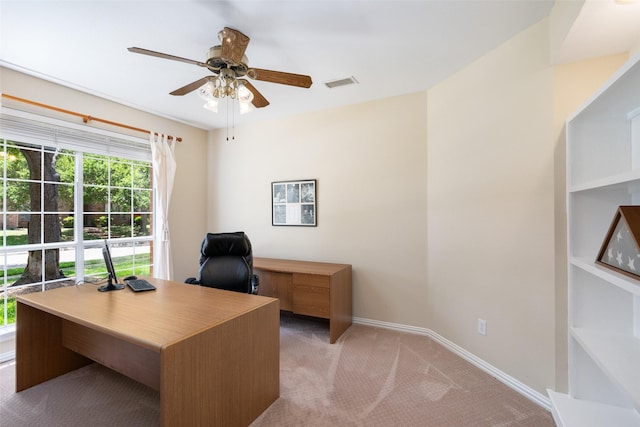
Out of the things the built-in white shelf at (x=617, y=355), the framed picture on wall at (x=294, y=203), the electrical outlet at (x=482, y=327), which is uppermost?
the framed picture on wall at (x=294, y=203)

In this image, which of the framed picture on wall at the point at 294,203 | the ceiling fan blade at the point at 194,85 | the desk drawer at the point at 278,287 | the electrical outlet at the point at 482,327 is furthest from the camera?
the framed picture on wall at the point at 294,203

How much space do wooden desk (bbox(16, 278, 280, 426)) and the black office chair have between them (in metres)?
0.45

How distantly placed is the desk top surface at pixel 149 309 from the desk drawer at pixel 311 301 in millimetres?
997

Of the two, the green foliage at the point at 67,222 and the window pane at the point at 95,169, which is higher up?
the window pane at the point at 95,169

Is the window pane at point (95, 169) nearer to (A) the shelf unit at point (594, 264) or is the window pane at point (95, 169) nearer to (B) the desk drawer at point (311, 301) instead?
(B) the desk drawer at point (311, 301)

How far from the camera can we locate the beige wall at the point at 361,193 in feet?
9.73

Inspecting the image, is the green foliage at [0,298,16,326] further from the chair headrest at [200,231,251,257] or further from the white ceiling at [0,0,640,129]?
the white ceiling at [0,0,640,129]

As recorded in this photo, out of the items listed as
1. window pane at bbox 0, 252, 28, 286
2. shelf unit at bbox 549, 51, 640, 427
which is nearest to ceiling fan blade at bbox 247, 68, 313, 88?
shelf unit at bbox 549, 51, 640, 427

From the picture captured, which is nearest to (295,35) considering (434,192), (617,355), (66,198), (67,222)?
(434,192)

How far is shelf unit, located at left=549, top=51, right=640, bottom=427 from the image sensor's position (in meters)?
1.35

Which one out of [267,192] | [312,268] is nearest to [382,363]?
[312,268]

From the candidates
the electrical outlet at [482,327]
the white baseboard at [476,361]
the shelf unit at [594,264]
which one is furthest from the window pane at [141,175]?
the shelf unit at [594,264]

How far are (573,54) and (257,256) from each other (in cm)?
357

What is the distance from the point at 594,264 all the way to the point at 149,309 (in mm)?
2325
